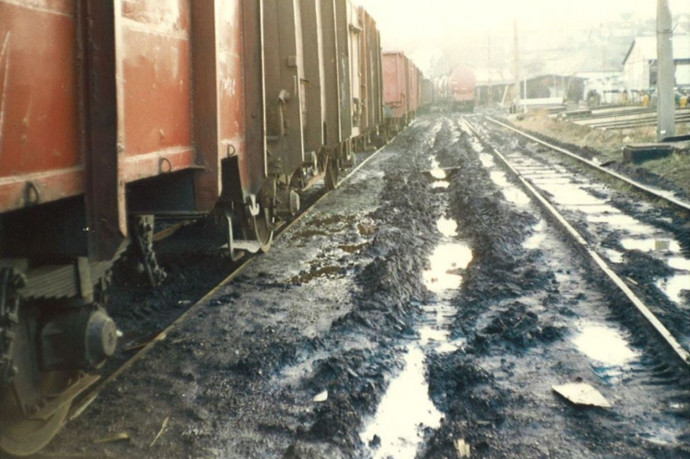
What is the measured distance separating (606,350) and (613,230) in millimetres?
4789

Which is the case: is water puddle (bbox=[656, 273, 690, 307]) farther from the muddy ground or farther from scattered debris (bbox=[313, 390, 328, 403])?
scattered debris (bbox=[313, 390, 328, 403])

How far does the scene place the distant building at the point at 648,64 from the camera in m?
59.9

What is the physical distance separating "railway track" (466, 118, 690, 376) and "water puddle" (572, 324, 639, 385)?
0.24 metres

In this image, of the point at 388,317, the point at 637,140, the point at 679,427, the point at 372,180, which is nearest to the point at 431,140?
the point at 637,140

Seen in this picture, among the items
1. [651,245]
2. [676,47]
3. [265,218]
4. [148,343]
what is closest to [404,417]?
[148,343]

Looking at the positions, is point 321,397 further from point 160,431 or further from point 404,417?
point 160,431

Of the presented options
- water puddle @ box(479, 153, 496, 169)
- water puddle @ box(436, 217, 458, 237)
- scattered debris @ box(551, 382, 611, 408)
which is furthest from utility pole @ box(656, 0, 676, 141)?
scattered debris @ box(551, 382, 611, 408)

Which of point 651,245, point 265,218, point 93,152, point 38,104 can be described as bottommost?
point 651,245

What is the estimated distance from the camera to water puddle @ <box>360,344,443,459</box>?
3.59 meters

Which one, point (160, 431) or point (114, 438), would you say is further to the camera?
point (160, 431)

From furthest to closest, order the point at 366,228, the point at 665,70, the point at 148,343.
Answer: the point at 665,70
the point at 366,228
the point at 148,343

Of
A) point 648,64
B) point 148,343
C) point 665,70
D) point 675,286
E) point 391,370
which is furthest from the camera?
point 648,64

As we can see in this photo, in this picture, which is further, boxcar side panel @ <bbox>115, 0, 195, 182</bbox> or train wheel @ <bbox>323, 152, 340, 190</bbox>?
train wheel @ <bbox>323, 152, 340, 190</bbox>

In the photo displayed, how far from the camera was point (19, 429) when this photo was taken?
117 inches
